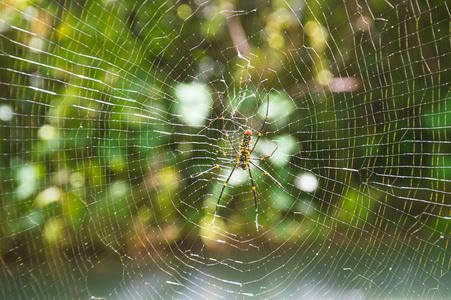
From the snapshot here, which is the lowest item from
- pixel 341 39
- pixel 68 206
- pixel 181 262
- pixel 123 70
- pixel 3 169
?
pixel 181 262

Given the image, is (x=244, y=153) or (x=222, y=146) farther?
(x=222, y=146)

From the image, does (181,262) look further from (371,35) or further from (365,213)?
(371,35)

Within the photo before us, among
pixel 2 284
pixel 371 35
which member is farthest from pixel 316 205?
pixel 2 284

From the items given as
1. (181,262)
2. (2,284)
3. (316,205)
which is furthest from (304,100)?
(2,284)

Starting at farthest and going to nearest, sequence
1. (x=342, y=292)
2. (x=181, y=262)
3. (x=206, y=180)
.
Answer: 1. (x=206, y=180)
2. (x=181, y=262)
3. (x=342, y=292)

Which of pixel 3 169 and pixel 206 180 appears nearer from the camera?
pixel 3 169

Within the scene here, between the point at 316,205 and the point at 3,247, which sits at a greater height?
the point at 316,205

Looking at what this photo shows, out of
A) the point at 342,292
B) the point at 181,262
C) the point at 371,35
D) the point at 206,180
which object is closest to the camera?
the point at 342,292
